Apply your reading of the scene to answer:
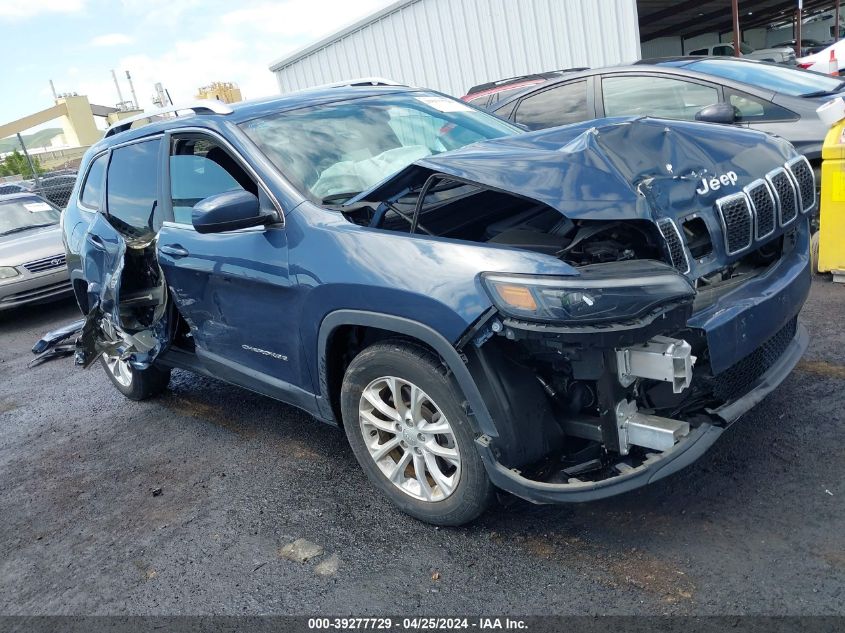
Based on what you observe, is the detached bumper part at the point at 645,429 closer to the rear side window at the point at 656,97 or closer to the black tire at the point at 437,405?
the black tire at the point at 437,405

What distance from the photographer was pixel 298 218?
10.4 feet

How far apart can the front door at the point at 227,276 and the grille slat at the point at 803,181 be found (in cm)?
230

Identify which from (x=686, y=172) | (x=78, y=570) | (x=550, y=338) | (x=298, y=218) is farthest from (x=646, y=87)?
(x=78, y=570)

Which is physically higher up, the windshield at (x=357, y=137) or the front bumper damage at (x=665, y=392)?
the windshield at (x=357, y=137)

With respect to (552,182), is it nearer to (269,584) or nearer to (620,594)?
(620,594)

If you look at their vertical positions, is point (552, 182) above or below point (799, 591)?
above

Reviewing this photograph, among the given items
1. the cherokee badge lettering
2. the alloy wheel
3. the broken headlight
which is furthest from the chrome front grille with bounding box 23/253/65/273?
the broken headlight

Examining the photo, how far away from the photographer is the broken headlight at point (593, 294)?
2293mm

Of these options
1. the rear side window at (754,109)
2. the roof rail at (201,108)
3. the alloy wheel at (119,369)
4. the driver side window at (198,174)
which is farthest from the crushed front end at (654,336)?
the alloy wheel at (119,369)

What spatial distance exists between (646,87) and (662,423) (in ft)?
15.7

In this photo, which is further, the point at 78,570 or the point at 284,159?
the point at 284,159

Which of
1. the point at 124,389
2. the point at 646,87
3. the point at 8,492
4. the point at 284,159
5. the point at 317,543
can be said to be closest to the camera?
the point at 317,543

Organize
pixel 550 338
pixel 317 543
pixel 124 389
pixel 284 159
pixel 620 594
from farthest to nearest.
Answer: pixel 124 389, pixel 284 159, pixel 317 543, pixel 620 594, pixel 550 338

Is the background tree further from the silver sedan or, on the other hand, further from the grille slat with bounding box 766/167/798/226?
the grille slat with bounding box 766/167/798/226
